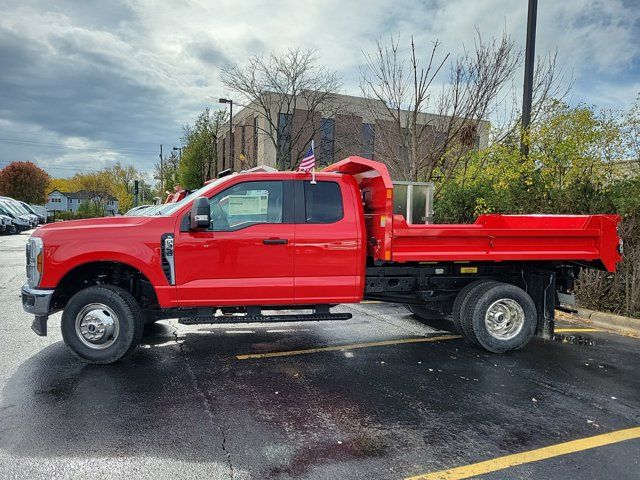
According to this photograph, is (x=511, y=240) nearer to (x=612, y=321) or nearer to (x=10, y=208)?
(x=612, y=321)

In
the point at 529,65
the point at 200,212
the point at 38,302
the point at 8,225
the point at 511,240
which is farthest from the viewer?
the point at 8,225

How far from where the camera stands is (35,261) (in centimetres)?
524

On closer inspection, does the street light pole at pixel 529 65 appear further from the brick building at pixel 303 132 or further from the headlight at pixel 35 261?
the brick building at pixel 303 132

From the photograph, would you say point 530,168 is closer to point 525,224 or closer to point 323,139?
point 525,224

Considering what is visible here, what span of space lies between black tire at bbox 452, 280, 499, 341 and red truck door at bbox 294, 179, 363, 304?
1.44m

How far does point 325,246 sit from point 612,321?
5349 millimetres

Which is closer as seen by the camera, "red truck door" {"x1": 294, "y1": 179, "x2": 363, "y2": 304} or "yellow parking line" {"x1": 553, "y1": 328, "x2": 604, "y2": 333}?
"red truck door" {"x1": 294, "y1": 179, "x2": 363, "y2": 304}

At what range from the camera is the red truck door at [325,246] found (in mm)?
5590

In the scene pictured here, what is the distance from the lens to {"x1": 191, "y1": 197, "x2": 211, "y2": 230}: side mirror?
16.4 ft

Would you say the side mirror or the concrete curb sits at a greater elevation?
the side mirror


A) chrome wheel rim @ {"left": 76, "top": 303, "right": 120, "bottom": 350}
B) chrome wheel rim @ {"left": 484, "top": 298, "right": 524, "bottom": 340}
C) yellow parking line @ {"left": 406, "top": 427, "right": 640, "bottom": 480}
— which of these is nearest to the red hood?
chrome wheel rim @ {"left": 76, "top": 303, "right": 120, "bottom": 350}

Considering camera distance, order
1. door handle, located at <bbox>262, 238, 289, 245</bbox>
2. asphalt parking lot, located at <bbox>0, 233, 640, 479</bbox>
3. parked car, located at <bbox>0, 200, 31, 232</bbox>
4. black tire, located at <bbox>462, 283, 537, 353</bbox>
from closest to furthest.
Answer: asphalt parking lot, located at <bbox>0, 233, 640, 479</bbox>
door handle, located at <bbox>262, 238, 289, 245</bbox>
black tire, located at <bbox>462, 283, 537, 353</bbox>
parked car, located at <bbox>0, 200, 31, 232</bbox>

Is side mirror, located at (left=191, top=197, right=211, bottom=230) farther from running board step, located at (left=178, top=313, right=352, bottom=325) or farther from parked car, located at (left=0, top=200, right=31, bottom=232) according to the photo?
parked car, located at (left=0, top=200, right=31, bottom=232)

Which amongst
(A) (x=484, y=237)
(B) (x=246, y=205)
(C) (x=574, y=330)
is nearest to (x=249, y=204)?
(B) (x=246, y=205)
